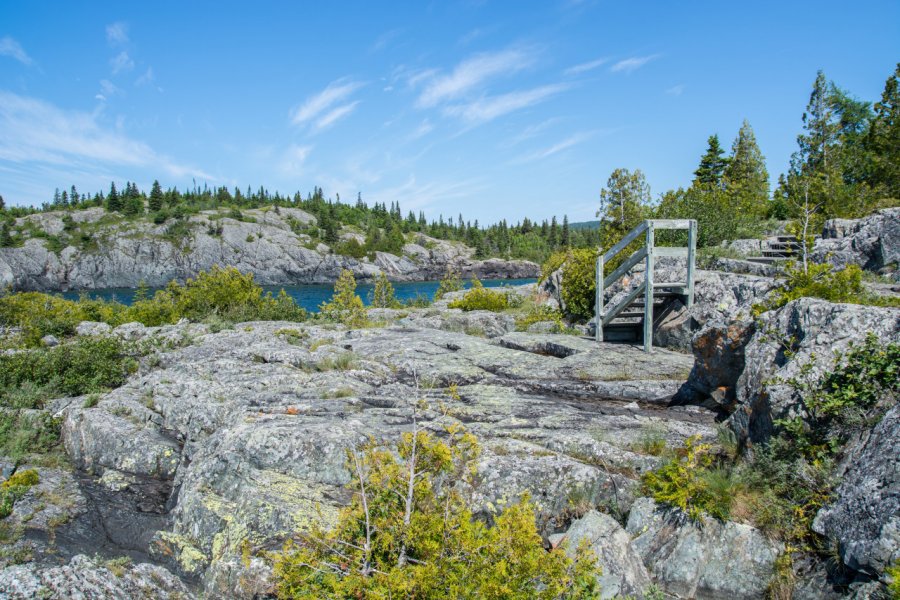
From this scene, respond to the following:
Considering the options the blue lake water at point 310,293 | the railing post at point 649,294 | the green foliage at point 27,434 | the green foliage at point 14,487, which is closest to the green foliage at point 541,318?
the railing post at point 649,294

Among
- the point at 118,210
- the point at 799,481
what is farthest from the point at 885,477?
the point at 118,210

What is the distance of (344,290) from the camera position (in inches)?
1084

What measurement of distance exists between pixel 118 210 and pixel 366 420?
573ft

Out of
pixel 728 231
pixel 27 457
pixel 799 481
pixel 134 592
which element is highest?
pixel 728 231

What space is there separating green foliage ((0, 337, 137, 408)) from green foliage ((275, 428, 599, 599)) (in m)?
12.9

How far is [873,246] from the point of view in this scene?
1580 centimetres

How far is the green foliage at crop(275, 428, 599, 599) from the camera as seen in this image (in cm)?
347

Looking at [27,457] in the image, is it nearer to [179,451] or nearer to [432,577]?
[179,451]

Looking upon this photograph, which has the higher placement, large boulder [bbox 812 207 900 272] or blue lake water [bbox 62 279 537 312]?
large boulder [bbox 812 207 900 272]

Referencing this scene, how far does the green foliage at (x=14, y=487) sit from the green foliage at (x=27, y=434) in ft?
4.34

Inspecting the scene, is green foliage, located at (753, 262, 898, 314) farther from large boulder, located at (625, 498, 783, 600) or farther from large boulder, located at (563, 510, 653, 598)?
large boulder, located at (563, 510, 653, 598)

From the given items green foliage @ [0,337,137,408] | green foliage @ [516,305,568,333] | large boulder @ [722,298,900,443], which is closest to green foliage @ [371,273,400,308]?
green foliage @ [516,305,568,333]

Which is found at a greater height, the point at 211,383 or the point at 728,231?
the point at 728,231

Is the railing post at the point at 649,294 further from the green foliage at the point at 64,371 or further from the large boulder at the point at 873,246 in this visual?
the green foliage at the point at 64,371
